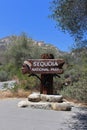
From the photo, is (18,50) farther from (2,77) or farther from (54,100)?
(54,100)

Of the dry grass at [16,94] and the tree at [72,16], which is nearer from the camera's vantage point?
the tree at [72,16]

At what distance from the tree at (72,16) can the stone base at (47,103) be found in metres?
3.30

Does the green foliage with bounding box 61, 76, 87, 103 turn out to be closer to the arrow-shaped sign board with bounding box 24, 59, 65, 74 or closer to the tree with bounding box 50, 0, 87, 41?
the arrow-shaped sign board with bounding box 24, 59, 65, 74

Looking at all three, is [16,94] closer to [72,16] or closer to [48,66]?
[48,66]

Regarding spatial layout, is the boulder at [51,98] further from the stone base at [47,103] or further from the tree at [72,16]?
the tree at [72,16]

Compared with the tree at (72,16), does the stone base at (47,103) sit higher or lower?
lower

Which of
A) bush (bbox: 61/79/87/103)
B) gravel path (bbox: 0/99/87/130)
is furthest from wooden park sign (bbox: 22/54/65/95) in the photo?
bush (bbox: 61/79/87/103)

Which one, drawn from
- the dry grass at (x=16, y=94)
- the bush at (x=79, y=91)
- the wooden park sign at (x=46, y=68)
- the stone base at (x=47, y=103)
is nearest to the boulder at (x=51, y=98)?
the stone base at (x=47, y=103)

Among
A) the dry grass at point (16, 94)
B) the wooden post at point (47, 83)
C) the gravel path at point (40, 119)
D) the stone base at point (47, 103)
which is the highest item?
the wooden post at point (47, 83)

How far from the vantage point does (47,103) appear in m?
14.3

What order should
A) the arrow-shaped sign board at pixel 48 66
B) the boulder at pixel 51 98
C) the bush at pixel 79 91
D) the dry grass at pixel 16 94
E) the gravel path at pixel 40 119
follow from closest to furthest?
the gravel path at pixel 40 119 < the boulder at pixel 51 98 < the arrow-shaped sign board at pixel 48 66 < the bush at pixel 79 91 < the dry grass at pixel 16 94

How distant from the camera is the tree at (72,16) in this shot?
10867 mm

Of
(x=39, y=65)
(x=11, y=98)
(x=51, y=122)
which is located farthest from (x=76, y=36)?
(x=11, y=98)

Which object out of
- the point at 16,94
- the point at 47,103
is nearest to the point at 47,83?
the point at 47,103
